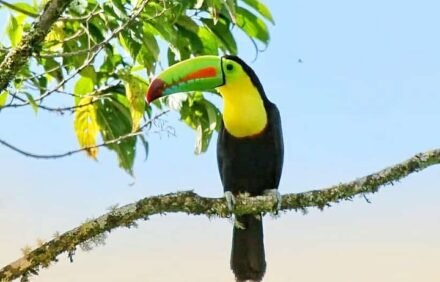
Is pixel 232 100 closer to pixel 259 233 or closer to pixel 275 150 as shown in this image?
pixel 275 150

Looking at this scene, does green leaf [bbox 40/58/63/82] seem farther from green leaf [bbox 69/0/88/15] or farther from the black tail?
the black tail

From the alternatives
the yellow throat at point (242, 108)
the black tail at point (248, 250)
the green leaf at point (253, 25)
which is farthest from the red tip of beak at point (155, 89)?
the black tail at point (248, 250)

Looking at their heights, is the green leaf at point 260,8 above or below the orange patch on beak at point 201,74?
above

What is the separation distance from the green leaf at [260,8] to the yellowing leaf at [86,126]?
2.21ft

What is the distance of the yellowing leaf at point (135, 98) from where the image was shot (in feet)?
9.79

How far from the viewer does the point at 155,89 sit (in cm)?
287

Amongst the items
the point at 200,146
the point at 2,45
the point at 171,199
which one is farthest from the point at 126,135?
the point at 171,199

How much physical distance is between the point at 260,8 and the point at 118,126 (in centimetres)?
68

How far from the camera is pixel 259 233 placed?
307 centimetres

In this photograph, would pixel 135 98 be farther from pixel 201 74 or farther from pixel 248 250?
pixel 248 250

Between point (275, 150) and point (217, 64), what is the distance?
377 millimetres

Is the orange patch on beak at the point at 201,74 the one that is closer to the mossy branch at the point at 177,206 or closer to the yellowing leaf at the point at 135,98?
the yellowing leaf at the point at 135,98

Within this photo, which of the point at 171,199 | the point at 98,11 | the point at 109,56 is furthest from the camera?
the point at 109,56

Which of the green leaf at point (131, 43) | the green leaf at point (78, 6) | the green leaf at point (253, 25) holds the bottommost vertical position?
the green leaf at point (131, 43)
